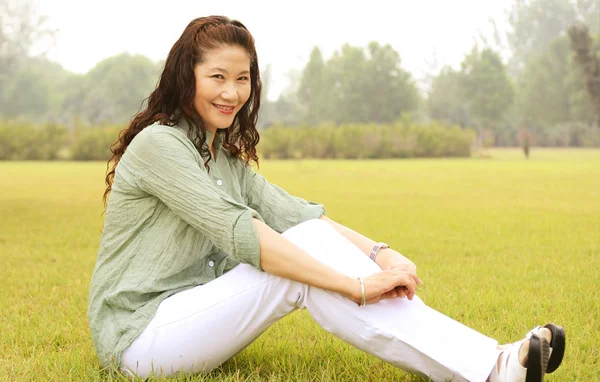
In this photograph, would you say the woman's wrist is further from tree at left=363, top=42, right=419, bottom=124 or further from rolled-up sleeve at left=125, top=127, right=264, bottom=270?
tree at left=363, top=42, right=419, bottom=124

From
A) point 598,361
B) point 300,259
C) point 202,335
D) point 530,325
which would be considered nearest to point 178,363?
point 202,335

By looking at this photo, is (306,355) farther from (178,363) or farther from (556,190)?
(556,190)

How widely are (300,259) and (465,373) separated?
0.59 meters

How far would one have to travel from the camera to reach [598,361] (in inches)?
108

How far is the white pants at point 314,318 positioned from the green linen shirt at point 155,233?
3.2 inches

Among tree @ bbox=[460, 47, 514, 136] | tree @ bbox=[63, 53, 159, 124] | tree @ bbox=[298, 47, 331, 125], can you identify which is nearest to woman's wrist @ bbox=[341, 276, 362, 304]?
tree @ bbox=[460, 47, 514, 136]

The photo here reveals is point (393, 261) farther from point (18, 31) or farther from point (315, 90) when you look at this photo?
point (315, 90)

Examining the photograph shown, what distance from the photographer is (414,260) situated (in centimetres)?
544

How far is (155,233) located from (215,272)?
28 cm

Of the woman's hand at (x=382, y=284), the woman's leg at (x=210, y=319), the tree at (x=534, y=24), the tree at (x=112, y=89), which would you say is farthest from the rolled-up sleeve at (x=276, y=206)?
the tree at (x=534, y=24)

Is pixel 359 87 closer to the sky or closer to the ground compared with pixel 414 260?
closer to the sky

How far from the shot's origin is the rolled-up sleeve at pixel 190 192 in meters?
2.09

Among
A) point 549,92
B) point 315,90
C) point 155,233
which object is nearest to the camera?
point 155,233

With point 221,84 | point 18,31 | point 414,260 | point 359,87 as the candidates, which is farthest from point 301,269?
point 359,87
